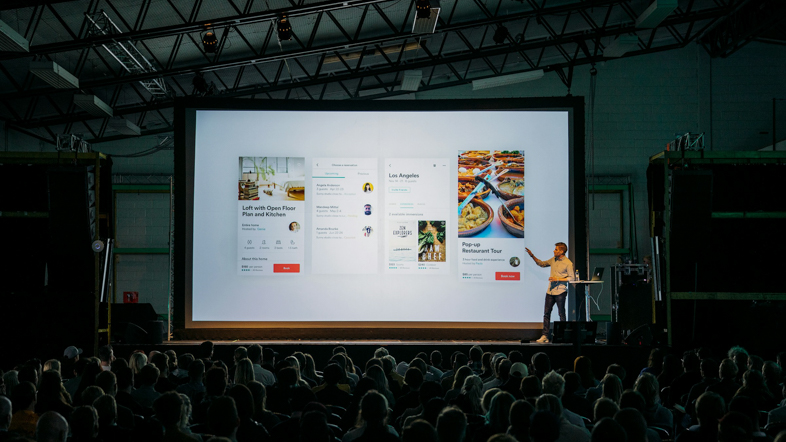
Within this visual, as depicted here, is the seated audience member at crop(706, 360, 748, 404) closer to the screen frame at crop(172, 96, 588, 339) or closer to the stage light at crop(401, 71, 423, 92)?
the screen frame at crop(172, 96, 588, 339)

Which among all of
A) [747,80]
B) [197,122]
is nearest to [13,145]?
[197,122]

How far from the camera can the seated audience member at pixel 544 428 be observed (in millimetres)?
2941

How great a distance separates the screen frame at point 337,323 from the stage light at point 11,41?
2462 millimetres

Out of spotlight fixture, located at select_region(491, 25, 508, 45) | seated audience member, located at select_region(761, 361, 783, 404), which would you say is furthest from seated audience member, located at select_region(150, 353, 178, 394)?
spotlight fixture, located at select_region(491, 25, 508, 45)

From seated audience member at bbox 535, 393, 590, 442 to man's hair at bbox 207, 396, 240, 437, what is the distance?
1660 mm

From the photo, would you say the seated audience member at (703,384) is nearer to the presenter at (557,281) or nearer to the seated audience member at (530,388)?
the seated audience member at (530,388)

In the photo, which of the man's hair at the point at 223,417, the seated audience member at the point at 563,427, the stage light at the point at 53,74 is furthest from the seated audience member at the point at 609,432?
the stage light at the point at 53,74

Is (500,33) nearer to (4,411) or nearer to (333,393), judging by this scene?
(333,393)

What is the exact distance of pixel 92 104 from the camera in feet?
40.9

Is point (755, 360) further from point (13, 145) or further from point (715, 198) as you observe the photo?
point (13, 145)

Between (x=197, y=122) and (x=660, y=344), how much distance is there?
746 centimetres

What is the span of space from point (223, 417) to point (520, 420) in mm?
1507

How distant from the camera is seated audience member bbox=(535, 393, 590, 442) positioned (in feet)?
11.7

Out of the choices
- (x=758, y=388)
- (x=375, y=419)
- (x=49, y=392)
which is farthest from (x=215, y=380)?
(x=758, y=388)
